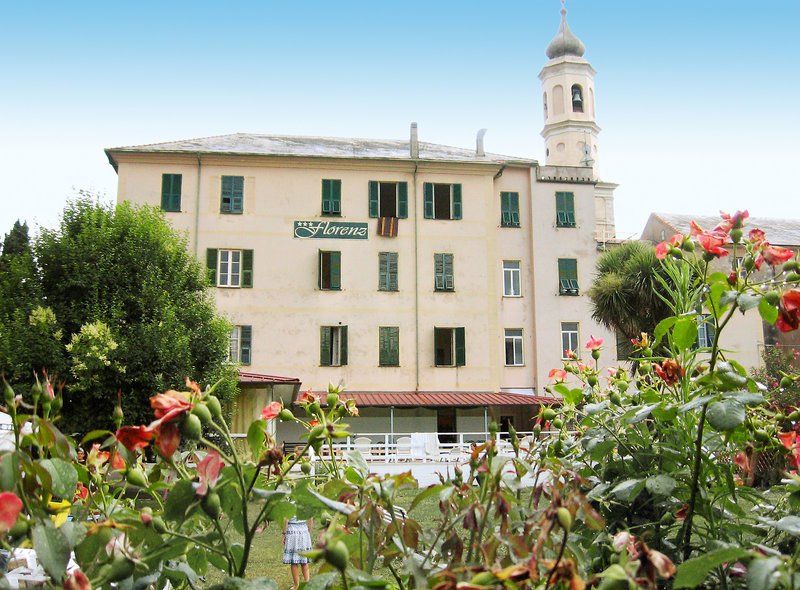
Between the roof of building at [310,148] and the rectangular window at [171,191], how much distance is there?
0.90 m

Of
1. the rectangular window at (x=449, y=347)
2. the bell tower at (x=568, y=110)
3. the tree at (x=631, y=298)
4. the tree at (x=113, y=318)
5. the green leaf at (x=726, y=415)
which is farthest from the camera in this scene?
the bell tower at (x=568, y=110)

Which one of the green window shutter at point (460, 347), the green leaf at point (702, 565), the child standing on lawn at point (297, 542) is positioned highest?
the green window shutter at point (460, 347)

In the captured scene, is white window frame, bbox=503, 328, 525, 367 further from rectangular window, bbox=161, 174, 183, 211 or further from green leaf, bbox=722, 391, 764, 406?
green leaf, bbox=722, 391, 764, 406

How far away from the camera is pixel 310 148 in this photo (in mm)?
27000

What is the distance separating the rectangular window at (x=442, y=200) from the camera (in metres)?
26.2

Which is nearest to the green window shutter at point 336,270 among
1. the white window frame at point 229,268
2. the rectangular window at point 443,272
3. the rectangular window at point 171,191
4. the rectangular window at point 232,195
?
the white window frame at point 229,268

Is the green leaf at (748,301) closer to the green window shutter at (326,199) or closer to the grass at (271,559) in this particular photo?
the grass at (271,559)

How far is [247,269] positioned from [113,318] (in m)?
7.78

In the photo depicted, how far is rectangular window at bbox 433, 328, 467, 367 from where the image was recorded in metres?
25.0

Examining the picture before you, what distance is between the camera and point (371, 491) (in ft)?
4.78

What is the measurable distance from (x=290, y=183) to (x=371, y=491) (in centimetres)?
2500

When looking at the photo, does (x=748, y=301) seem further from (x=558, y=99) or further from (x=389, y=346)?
(x=558, y=99)

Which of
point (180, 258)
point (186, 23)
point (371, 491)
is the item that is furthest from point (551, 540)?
point (180, 258)

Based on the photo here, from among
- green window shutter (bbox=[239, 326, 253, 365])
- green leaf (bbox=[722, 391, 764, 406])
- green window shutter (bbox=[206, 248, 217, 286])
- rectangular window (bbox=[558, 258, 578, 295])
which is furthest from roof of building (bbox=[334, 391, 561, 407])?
green leaf (bbox=[722, 391, 764, 406])
